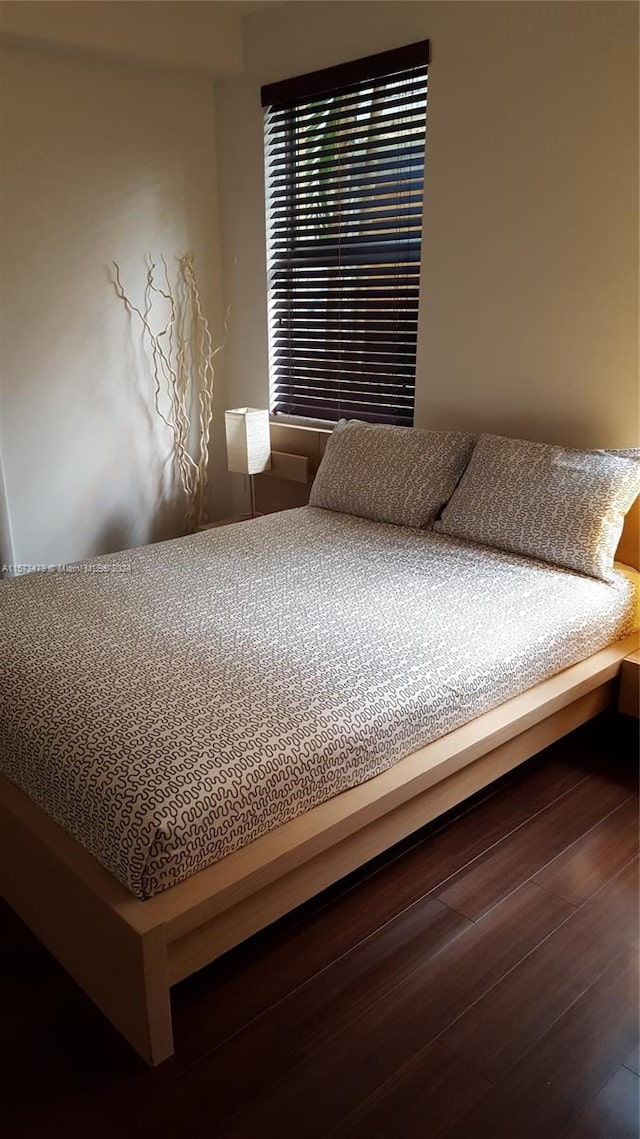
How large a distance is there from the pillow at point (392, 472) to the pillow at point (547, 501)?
3.6 inches

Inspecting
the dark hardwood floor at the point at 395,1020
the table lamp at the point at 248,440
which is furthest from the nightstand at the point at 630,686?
the table lamp at the point at 248,440

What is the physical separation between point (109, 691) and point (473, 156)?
2366 millimetres

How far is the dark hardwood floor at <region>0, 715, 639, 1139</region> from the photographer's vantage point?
142 cm

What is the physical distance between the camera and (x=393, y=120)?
3164mm

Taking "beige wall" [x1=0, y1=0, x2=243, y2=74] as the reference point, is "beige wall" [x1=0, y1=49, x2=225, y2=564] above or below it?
below

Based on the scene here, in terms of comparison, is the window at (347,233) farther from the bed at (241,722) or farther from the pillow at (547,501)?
the bed at (241,722)

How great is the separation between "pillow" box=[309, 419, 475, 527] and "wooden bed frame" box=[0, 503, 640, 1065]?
43.0 inches

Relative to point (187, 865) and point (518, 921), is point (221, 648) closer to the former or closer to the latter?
point (187, 865)

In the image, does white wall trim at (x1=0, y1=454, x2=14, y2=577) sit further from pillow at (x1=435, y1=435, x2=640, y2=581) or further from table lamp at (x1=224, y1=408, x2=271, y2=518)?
pillow at (x1=435, y1=435, x2=640, y2=581)

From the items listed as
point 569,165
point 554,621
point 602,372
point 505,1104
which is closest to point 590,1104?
point 505,1104

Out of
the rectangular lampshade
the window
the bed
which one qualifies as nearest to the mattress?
the bed

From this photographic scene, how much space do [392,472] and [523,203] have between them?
1.05 m

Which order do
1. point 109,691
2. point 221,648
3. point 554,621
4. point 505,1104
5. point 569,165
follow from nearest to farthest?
point 505,1104 → point 109,691 → point 221,648 → point 554,621 → point 569,165

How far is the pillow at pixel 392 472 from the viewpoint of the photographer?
2.95m
